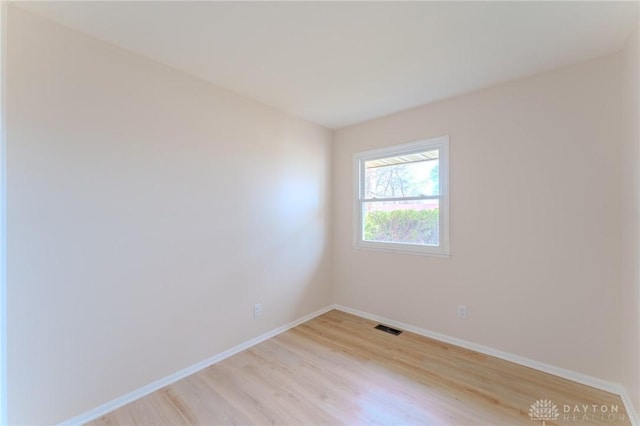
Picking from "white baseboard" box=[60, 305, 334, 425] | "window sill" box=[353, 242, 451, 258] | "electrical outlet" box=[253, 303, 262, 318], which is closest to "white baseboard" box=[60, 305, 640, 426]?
"white baseboard" box=[60, 305, 334, 425]

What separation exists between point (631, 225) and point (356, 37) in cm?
218

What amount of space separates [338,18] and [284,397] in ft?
8.21

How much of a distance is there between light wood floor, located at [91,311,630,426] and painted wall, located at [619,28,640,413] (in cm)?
32

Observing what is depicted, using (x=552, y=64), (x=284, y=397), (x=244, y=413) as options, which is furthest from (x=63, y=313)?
(x=552, y=64)

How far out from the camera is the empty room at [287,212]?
158 centimetres

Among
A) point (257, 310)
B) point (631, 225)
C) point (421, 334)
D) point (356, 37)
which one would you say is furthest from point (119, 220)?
point (631, 225)

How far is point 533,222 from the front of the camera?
2258mm

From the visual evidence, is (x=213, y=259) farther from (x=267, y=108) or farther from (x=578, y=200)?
(x=578, y=200)

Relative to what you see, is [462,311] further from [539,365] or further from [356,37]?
[356,37]

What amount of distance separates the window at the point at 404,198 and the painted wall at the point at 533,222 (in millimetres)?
106

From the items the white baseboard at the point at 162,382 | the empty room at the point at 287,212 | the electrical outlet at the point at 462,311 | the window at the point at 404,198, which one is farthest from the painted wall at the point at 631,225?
the white baseboard at the point at 162,382

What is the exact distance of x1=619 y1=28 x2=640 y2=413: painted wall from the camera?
65.6 inches

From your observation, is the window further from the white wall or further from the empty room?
the white wall

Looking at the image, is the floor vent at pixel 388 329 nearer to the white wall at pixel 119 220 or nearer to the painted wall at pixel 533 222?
the painted wall at pixel 533 222
